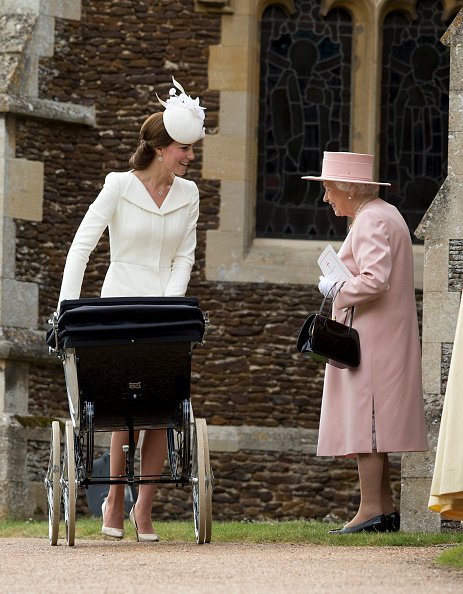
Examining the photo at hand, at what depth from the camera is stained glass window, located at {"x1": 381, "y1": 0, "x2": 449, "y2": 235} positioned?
1412 cm

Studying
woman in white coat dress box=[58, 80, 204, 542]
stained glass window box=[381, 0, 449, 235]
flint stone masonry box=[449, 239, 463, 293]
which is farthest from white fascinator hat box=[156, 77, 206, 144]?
stained glass window box=[381, 0, 449, 235]

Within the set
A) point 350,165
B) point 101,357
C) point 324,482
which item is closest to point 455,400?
point 101,357

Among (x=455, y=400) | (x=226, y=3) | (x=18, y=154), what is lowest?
(x=455, y=400)

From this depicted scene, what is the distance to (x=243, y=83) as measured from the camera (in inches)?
543

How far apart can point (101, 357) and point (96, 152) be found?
→ 614 centimetres

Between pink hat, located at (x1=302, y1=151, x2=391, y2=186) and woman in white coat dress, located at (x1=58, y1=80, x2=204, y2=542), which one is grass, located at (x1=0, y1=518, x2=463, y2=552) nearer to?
woman in white coat dress, located at (x1=58, y1=80, x2=204, y2=542)

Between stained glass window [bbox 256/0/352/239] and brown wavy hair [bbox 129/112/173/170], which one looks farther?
stained glass window [bbox 256/0/352/239]

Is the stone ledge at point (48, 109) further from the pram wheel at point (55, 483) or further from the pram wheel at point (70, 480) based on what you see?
the pram wheel at point (70, 480)

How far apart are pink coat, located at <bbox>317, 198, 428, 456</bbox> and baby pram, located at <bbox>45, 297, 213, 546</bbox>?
110 cm

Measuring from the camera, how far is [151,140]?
8414 millimetres

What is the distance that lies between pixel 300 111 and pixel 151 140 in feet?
19.3

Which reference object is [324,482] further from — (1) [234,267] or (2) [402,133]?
(2) [402,133]

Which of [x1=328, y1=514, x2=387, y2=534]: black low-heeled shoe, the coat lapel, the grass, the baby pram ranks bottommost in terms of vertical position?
the grass

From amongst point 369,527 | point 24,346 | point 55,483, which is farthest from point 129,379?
point 24,346
